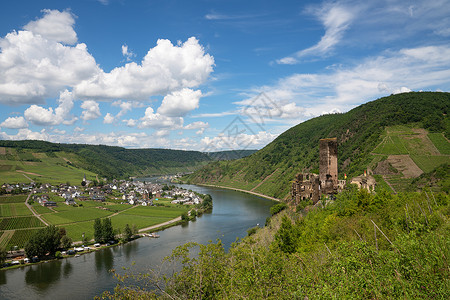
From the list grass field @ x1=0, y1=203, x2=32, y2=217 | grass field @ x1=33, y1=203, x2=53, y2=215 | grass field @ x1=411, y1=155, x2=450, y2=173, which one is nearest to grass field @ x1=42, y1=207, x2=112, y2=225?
grass field @ x1=33, y1=203, x2=53, y2=215

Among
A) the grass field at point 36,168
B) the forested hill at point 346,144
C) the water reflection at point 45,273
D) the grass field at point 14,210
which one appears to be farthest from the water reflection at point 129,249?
the grass field at point 36,168

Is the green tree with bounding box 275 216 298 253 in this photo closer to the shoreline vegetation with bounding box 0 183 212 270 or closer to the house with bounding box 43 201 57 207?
the shoreline vegetation with bounding box 0 183 212 270

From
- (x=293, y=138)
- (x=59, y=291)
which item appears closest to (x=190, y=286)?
(x=59, y=291)

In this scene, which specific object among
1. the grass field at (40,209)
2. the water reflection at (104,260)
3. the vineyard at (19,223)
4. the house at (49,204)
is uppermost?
the house at (49,204)

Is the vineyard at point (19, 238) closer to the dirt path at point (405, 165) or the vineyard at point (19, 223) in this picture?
the vineyard at point (19, 223)

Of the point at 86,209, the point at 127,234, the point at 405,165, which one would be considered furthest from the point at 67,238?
the point at 405,165

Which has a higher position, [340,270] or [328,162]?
[328,162]

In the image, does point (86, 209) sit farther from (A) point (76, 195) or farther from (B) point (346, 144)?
(B) point (346, 144)
